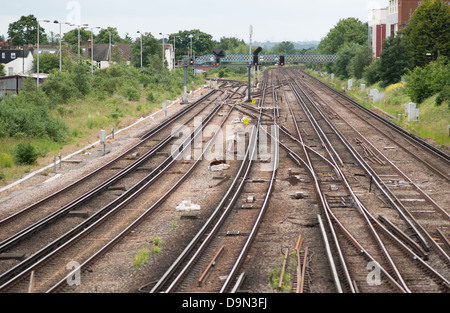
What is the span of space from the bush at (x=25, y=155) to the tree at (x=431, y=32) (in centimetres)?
4555

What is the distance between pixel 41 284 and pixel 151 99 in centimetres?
4107

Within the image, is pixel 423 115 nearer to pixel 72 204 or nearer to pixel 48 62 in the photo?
pixel 72 204

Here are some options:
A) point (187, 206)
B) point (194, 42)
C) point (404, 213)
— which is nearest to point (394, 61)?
point (404, 213)

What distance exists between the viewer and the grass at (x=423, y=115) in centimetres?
2933

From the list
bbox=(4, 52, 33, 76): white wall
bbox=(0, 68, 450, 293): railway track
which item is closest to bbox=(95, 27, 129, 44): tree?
bbox=(4, 52, 33, 76): white wall

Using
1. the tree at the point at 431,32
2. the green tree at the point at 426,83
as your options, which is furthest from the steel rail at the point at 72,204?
the tree at the point at 431,32

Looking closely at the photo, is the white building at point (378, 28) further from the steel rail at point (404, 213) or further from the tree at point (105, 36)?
the tree at point (105, 36)

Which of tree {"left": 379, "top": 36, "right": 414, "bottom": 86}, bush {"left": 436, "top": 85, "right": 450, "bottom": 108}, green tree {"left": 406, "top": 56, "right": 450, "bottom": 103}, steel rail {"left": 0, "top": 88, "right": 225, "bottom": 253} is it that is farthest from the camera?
tree {"left": 379, "top": 36, "right": 414, "bottom": 86}

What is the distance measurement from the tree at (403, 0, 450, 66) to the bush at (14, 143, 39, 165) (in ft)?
149

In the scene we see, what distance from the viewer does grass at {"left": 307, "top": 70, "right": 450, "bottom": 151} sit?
2933 cm

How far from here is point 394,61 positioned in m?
53.8

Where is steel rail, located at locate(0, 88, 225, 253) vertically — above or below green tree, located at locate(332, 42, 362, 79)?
below

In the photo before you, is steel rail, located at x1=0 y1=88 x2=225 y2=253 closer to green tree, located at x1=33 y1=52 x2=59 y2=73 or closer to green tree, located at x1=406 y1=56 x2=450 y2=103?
green tree, located at x1=406 y1=56 x2=450 y2=103
